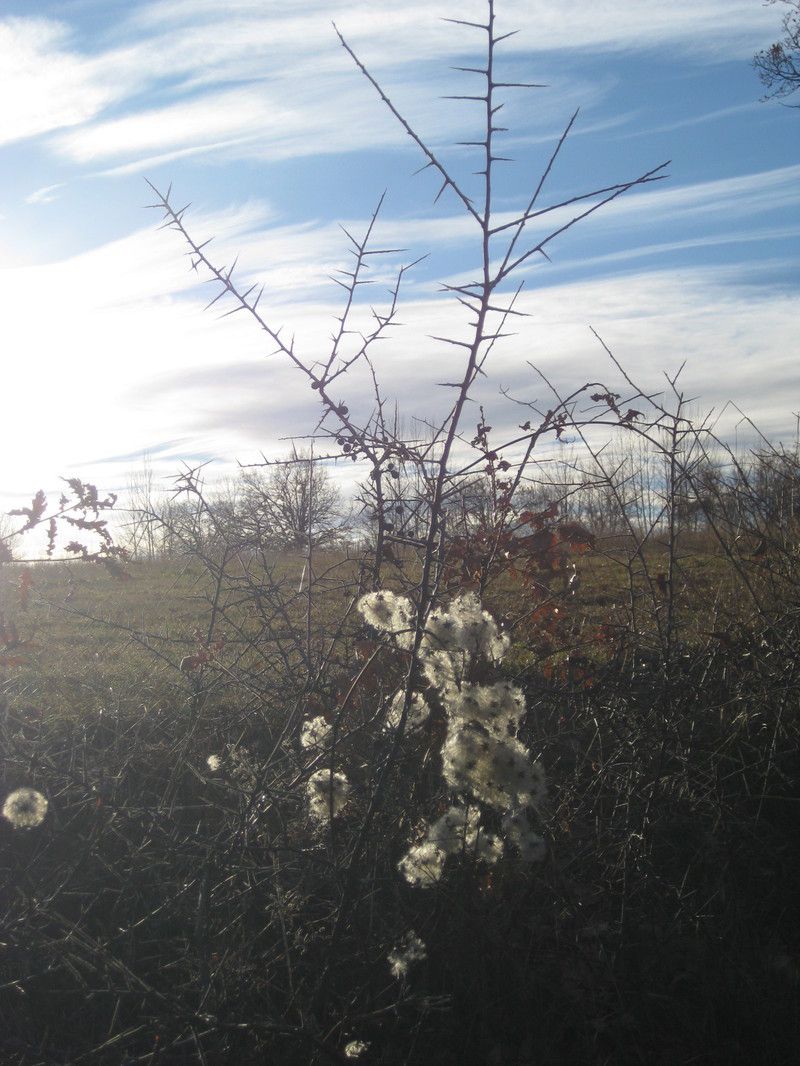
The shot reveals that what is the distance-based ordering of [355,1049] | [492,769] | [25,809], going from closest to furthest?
[492,769] → [355,1049] → [25,809]

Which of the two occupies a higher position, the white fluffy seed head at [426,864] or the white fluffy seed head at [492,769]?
the white fluffy seed head at [492,769]

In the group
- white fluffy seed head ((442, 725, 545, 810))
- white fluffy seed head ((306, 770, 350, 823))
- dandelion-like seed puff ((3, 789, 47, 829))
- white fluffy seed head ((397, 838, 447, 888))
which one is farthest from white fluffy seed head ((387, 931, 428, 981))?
dandelion-like seed puff ((3, 789, 47, 829))

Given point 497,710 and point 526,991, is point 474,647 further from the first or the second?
point 526,991

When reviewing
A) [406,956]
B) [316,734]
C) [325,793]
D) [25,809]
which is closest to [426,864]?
[406,956]

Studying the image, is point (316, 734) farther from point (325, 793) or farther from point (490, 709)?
point (490, 709)

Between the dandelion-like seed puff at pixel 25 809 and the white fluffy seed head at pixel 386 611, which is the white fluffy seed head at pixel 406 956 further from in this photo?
the dandelion-like seed puff at pixel 25 809

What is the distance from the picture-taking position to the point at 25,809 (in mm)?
3193

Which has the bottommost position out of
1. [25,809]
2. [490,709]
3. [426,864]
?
[426,864]

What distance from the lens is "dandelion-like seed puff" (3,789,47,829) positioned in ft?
10.4

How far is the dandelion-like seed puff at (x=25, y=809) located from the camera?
3.16 meters

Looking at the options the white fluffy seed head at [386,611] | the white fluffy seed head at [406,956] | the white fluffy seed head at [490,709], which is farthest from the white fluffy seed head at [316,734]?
the white fluffy seed head at [490,709]

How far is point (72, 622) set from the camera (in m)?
8.22

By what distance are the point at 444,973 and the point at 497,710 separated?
45.7 inches

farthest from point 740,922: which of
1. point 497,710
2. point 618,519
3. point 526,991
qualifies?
point 618,519
